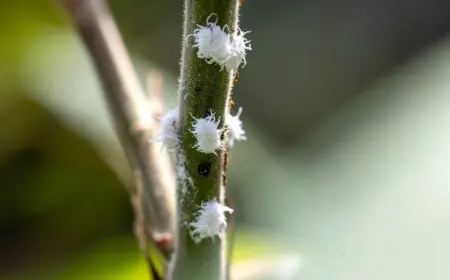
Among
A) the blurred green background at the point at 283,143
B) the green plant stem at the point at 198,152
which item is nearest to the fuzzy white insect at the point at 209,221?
the green plant stem at the point at 198,152

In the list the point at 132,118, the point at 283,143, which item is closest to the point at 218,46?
the point at 132,118

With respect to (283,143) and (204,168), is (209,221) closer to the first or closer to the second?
(204,168)

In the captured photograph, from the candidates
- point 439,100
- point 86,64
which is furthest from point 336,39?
point 439,100

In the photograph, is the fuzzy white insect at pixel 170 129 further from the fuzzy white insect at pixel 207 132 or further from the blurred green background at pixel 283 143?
the blurred green background at pixel 283 143

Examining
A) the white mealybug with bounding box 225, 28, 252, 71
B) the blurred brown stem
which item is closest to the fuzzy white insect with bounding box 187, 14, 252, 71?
the white mealybug with bounding box 225, 28, 252, 71

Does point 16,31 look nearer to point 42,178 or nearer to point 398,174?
point 42,178

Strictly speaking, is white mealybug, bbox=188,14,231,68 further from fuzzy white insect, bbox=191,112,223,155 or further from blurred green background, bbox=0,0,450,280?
blurred green background, bbox=0,0,450,280
